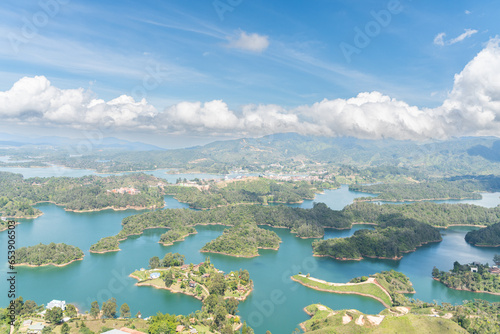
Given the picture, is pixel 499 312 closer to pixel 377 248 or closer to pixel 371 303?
pixel 371 303

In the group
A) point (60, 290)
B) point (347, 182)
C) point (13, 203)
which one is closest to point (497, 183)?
point (347, 182)

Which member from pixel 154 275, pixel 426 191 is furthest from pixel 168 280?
pixel 426 191

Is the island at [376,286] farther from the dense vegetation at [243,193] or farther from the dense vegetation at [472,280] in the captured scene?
the dense vegetation at [243,193]

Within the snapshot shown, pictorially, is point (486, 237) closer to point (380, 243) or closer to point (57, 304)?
point (380, 243)

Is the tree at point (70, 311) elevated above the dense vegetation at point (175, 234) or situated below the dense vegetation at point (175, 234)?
below

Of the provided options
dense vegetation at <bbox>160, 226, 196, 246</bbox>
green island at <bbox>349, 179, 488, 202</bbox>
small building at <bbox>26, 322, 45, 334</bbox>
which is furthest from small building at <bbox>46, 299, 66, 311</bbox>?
green island at <bbox>349, 179, 488, 202</bbox>

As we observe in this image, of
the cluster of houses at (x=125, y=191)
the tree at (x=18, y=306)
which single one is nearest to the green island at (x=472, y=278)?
the tree at (x=18, y=306)

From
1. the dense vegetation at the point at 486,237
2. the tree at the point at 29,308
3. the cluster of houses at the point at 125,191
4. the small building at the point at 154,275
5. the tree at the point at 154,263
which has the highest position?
the cluster of houses at the point at 125,191

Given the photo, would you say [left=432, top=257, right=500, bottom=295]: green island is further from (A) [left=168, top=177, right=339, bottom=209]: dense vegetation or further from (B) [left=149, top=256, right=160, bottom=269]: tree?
(A) [left=168, top=177, right=339, bottom=209]: dense vegetation
